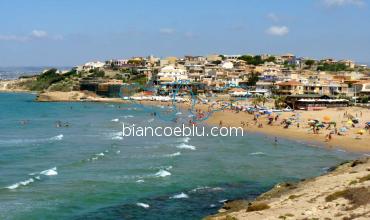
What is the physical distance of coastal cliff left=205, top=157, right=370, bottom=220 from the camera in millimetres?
19312

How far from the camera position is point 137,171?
3447 centimetres

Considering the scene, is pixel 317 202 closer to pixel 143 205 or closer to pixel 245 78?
pixel 143 205

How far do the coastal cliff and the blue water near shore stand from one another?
279 cm

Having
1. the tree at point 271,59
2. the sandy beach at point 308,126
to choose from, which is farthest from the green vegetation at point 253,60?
A: the sandy beach at point 308,126

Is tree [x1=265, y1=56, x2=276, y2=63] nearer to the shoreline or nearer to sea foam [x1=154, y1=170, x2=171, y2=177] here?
the shoreline

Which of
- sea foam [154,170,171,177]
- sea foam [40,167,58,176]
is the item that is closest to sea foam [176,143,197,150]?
sea foam [154,170,171,177]

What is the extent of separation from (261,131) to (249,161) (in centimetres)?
1904

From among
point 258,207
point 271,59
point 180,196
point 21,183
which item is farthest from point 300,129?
point 271,59

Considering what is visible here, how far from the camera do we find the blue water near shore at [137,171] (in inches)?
1024

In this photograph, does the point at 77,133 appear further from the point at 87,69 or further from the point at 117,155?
the point at 87,69

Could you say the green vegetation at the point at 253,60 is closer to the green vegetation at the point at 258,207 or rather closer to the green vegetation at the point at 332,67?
the green vegetation at the point at 332,67

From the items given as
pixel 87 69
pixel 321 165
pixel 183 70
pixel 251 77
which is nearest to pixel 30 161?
pixel 321 165

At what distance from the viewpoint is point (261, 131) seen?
5716 cm

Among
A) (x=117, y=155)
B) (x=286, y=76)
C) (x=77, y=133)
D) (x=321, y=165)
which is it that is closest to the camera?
(x=321, y=165)
